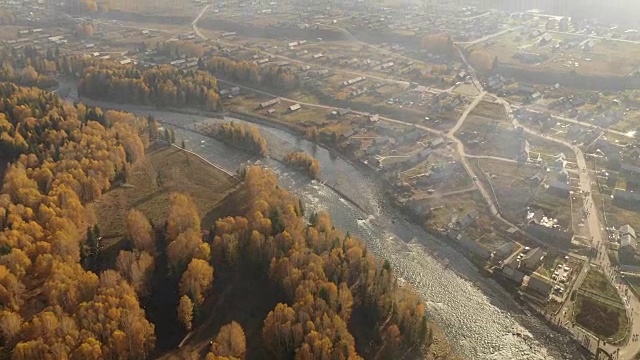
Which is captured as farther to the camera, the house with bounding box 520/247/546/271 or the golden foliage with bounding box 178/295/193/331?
the house with bounding box 520/247/546/271

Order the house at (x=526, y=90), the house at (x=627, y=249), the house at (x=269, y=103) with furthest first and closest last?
1. the house at (x=526, y=90)
2. the house at (x=269, y=103)
3. the house at (x=627, y=249)

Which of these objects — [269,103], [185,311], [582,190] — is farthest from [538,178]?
[269,103]

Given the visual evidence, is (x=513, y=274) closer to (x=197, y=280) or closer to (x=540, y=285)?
(x=540, y=285)

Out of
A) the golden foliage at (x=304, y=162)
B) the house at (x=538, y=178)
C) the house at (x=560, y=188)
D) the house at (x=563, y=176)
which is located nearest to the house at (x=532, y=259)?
the house at (x=560, y=188)

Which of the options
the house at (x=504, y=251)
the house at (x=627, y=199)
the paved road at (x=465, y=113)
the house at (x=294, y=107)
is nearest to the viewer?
the house at (x=504, y=251)

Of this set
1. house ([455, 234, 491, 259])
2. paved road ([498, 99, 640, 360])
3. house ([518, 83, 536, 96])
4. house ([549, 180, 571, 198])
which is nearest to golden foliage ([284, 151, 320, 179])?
house ([455, 234, 491, 259])

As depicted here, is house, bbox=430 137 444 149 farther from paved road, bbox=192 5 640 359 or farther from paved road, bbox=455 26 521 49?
paved road, bbox=455 26 521 49

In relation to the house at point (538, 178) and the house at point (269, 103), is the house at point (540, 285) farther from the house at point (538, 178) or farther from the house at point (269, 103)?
the house at point (269, 103)
